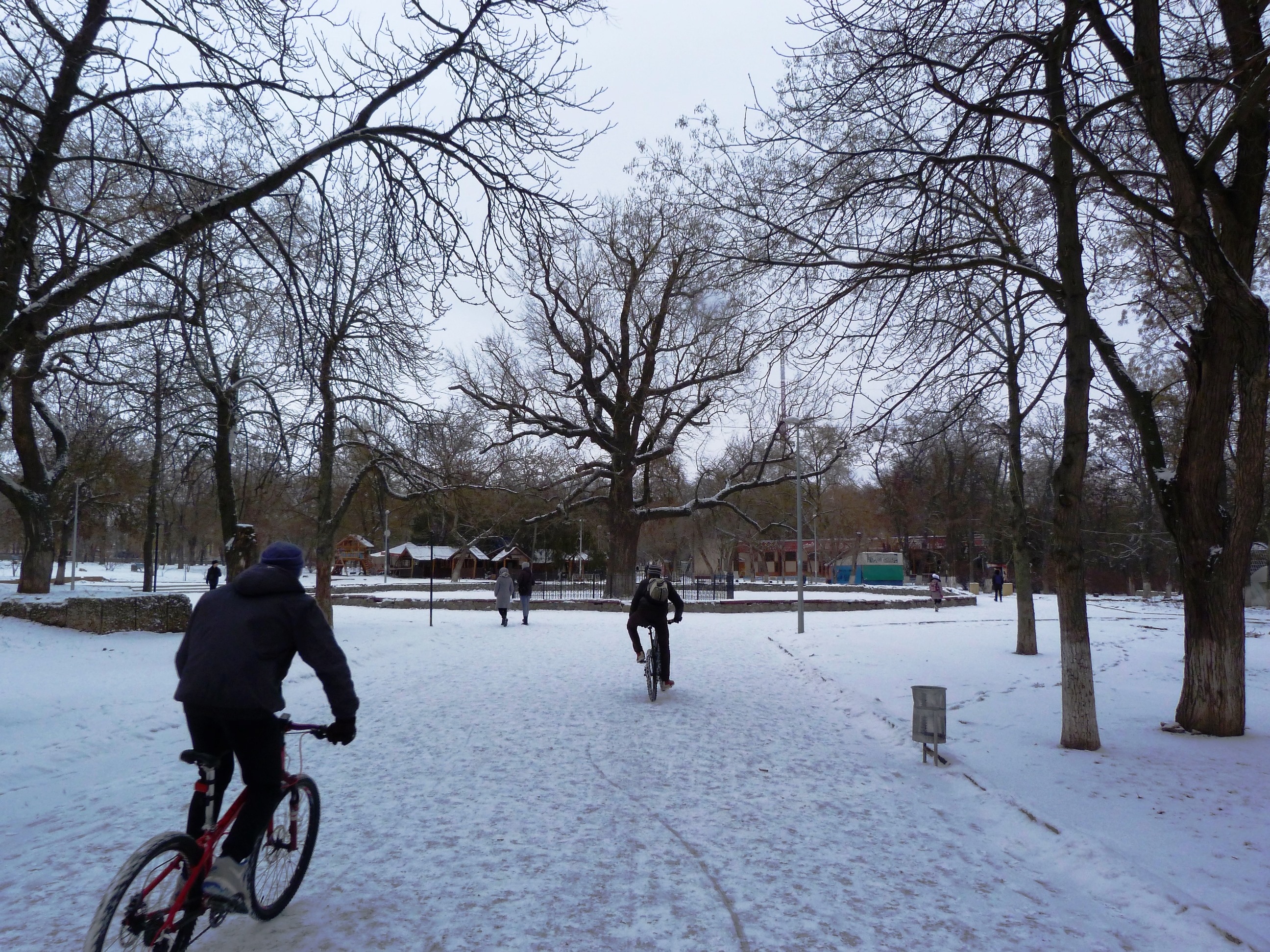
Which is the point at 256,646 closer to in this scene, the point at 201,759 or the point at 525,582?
the point at 201,759

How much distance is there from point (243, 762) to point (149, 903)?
2.07 ft

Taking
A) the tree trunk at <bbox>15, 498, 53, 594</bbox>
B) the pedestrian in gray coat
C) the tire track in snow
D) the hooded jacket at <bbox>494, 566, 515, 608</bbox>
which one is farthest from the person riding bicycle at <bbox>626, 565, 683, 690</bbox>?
the tree trunk at <bbox>15, 498, 53, 594</bbox>

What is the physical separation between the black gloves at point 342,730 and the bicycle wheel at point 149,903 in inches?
26.2

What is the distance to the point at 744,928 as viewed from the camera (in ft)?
14.2

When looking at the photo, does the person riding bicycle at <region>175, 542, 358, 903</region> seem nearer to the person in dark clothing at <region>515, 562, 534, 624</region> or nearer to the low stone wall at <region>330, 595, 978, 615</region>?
the person in dark clothing at <region>515, 562, 534, 624</region>

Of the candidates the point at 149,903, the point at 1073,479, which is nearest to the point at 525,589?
the point at 1073,479

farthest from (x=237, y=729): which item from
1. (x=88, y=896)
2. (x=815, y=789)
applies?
(x=815, y=789)

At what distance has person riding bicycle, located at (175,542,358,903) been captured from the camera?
375cm

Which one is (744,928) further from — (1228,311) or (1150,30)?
(1150,30)

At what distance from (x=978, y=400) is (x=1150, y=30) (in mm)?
5113

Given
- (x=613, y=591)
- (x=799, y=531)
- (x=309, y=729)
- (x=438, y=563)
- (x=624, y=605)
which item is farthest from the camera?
(x=438, y=563)

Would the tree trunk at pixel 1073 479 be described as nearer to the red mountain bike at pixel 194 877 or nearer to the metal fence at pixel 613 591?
the red mountain bike at pixel 194 877

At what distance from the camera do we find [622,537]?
109ft

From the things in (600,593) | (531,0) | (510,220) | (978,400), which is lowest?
(600,593)
